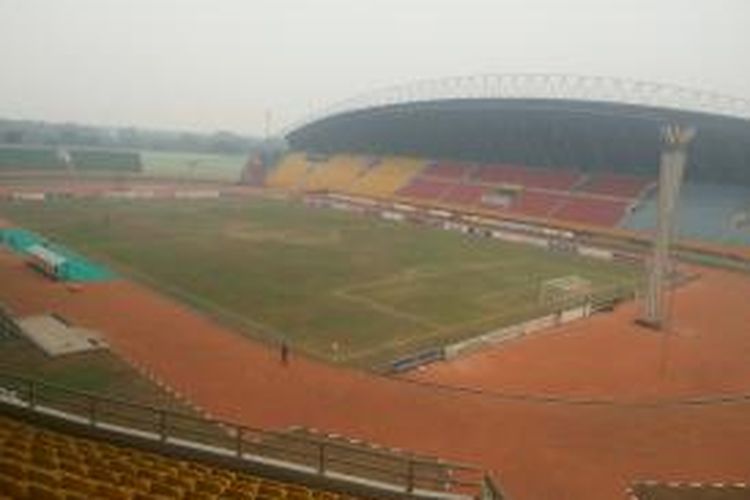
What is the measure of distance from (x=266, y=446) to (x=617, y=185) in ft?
260

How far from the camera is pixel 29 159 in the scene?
407 feet

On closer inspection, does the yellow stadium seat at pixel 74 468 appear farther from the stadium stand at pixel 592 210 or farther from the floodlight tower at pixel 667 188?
the stadium stand at pixel 592 210

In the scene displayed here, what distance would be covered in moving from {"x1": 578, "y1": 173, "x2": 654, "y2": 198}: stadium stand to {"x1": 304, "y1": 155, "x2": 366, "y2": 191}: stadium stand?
3919 centimetres

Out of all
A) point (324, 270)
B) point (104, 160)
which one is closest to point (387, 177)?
point (104, 160)

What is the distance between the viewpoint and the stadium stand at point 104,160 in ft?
427

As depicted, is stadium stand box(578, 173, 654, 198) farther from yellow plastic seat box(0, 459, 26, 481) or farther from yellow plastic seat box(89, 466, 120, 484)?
yellow plastic seat box(0, 459, 26, 481)

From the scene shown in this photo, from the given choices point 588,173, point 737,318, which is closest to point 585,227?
point 588,173

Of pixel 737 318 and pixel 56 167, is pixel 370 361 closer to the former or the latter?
pixel 737 318

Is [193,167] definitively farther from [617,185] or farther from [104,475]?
[104,475]

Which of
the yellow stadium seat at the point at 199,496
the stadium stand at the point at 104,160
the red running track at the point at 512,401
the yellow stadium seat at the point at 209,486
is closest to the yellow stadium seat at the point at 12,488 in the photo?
the yellow stadium seat at the point at 199,496

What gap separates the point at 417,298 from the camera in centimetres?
4772

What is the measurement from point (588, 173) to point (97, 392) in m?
77.2

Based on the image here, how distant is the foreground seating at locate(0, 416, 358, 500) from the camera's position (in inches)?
472

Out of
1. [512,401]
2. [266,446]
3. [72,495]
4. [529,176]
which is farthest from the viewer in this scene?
Answer: [529,176]
